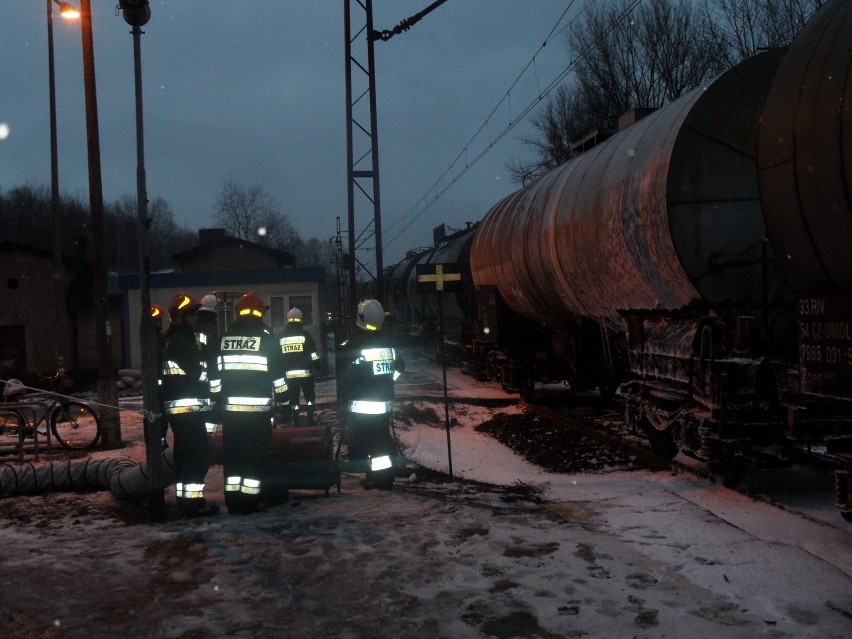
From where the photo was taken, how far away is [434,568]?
19.3ft

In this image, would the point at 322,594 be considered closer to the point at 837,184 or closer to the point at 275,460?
the point at 275,460

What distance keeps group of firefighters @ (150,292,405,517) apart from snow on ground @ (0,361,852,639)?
382 millimetres

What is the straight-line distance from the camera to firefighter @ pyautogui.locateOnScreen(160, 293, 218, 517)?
7.75 meters

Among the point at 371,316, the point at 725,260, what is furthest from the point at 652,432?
the point at 371,316

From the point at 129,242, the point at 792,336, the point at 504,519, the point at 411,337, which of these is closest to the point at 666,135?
the point at 792,336

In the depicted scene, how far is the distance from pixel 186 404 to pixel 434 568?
129 inches

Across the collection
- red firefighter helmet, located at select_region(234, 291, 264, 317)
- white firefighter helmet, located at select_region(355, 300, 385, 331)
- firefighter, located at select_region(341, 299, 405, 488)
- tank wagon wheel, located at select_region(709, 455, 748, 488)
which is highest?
red firefighter helmet, located at select_region(234, 291, 264, 317)

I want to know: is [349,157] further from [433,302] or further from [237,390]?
[237,390]

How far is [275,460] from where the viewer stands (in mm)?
8156

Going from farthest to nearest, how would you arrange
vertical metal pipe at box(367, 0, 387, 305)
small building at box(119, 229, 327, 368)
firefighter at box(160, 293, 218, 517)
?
small building at box(119, 229, 327, 368), vertical metal pipe at box(367, 0, 387, 305), firefighter at box(160, 293, 218, 517)

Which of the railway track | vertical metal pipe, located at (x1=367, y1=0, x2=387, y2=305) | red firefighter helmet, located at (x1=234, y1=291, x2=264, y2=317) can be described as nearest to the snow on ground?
the railway track

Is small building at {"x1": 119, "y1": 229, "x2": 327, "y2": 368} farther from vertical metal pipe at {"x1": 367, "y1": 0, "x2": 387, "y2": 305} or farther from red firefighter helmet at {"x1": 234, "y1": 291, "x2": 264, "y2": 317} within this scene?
red firefighter helmet at {"x1": 234, "y1": 291, "x2": 264, "y2": 317}

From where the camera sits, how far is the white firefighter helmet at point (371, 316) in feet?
28.5

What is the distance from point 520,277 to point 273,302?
18.4 meters
